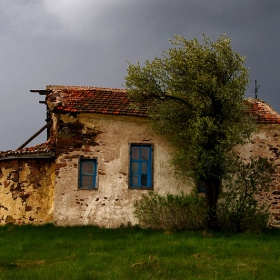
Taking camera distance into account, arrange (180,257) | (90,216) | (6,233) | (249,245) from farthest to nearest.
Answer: (90,216), (6,233), (249,245), (180,257)

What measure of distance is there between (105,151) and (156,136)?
198 cm

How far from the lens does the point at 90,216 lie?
14742 mm

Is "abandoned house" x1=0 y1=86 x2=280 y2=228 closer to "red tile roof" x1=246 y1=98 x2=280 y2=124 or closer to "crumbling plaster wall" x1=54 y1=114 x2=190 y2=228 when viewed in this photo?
"crumbling plaster wall" x1=54 y1=114 x2=190 y2=228

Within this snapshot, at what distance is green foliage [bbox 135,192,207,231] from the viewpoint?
14.0 m

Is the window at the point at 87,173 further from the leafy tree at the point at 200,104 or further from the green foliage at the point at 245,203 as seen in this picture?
the green foliage at the point at 245,203

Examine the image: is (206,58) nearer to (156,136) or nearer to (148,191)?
(156,136)

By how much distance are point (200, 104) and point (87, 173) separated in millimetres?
4785

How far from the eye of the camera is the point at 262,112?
1669cm

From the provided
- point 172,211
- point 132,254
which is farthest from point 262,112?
point 132,254

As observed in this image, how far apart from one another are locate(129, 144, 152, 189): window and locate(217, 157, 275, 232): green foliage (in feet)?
9.19

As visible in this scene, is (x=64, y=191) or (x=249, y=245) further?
(x=64, y=191)

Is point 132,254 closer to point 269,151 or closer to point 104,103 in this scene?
point 104,103

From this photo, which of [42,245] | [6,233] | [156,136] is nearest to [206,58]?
[156,136]

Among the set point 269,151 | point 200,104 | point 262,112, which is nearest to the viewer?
point 200,104
